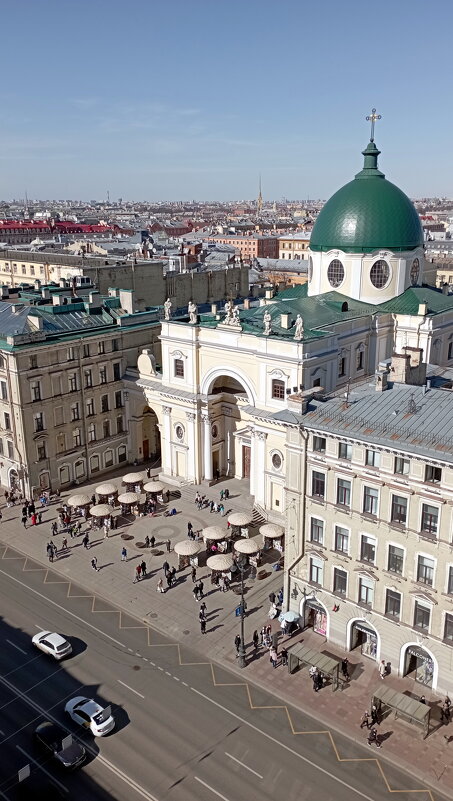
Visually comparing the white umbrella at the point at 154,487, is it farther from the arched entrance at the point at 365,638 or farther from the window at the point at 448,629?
the window at the point at 448,629

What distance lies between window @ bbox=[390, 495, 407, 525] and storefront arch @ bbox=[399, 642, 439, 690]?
7.49 metres

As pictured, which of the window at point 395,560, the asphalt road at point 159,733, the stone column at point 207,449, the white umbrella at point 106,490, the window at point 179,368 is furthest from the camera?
the window at point 179,368

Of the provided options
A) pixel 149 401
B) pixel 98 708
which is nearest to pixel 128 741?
pixel 98 708

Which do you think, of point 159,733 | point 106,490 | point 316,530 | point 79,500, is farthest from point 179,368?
point 159,733

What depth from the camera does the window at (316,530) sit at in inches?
1665

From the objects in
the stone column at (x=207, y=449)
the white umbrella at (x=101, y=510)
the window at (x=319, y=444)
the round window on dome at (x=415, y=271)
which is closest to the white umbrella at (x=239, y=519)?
the stone column at (x=207, y=449)

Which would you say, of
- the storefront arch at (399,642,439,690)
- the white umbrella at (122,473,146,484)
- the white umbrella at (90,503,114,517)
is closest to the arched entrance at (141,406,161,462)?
the white umbrella at (122,473,146,484)

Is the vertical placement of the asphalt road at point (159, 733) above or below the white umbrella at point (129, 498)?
below

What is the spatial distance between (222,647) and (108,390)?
34.2 m

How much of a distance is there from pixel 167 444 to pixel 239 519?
15999 millimetres

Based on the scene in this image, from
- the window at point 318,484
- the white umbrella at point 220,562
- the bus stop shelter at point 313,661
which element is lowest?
the bus stop shelter at point 313,661

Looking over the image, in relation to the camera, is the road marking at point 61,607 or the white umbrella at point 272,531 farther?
the white umbrella at point 272,531

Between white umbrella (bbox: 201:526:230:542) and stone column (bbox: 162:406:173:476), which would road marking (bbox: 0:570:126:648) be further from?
stone column (bbox: 162:406:173:476)

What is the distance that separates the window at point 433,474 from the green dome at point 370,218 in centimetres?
3745
